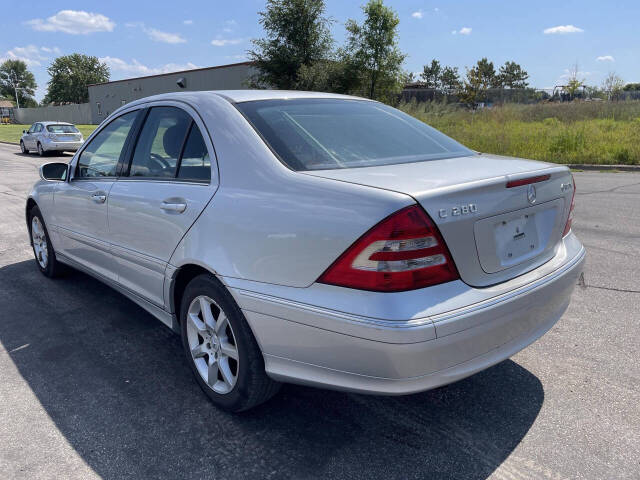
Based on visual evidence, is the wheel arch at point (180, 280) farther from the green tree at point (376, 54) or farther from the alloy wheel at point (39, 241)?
the green tree at point (376, 54)

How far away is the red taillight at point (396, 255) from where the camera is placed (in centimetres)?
198

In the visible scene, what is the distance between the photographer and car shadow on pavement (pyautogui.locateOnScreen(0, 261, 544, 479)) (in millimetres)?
2279

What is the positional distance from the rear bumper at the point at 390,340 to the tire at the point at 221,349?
11cm

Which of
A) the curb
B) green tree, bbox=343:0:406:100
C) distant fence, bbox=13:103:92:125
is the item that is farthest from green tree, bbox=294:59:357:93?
distant fence, bbox=13:103:92:125

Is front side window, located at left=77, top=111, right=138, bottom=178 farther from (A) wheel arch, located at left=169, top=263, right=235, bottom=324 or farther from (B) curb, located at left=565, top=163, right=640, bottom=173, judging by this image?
(B) curb, located at left=565, top=163, right=640, bottom=173

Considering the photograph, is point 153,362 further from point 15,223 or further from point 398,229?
point 15,223

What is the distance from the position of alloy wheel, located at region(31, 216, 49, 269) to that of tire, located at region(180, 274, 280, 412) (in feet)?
8.96

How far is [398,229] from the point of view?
1.98 metres

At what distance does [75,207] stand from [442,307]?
3.15 metres

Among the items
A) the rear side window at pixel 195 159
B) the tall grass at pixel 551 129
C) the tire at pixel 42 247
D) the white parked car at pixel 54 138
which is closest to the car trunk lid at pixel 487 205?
the rear side window at pixel 195 159

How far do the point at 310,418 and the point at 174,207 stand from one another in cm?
132

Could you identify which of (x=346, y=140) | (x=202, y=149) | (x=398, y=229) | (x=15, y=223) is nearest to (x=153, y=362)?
(x=202, y=149)

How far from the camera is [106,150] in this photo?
391cm

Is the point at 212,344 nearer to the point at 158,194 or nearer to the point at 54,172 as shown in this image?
the point at 158,194
